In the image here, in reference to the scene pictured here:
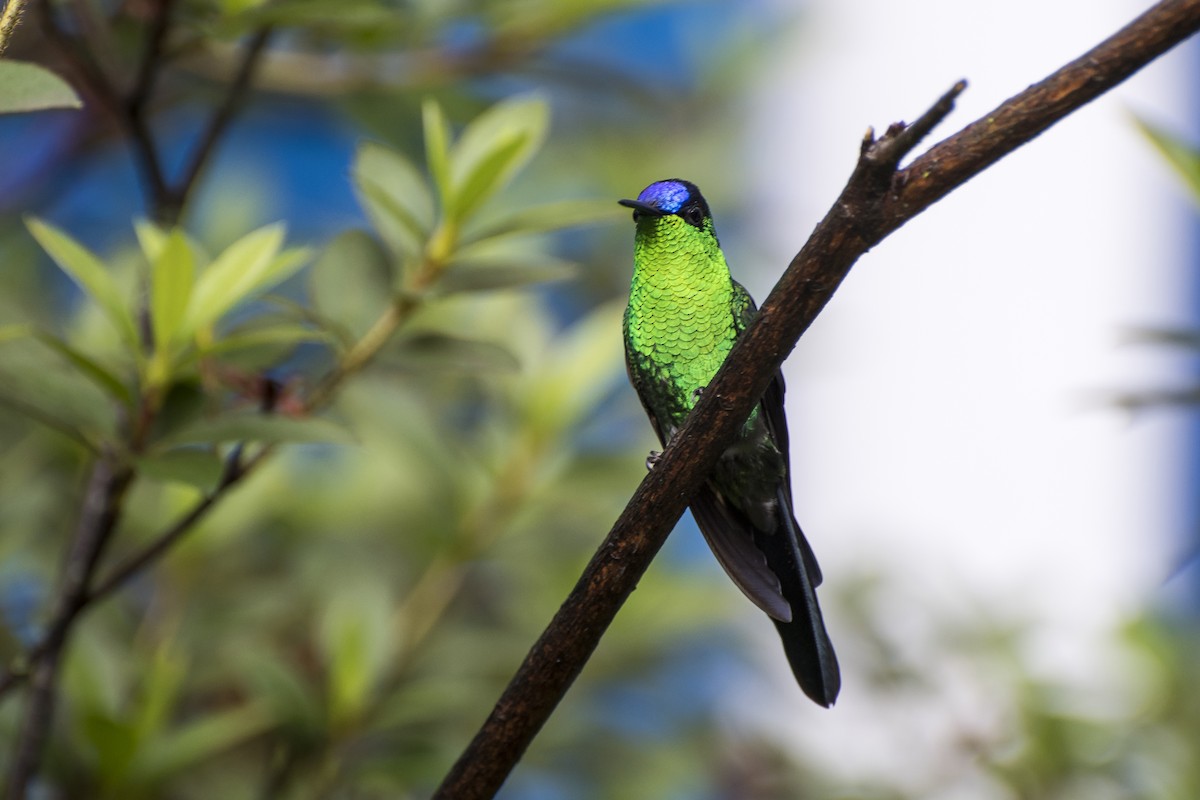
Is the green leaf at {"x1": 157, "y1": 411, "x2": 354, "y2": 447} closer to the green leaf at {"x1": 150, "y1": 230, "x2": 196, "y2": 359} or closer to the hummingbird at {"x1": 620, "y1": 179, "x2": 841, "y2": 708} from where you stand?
the green leaf at {"x1": 150, "y1": 230, "x2": 196, "y2": 359}

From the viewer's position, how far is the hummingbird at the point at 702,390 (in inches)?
29.9

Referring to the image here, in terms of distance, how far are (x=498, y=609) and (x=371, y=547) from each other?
50 cm

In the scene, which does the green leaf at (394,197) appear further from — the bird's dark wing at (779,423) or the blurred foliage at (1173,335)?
the blurred foliage at (1173,335)

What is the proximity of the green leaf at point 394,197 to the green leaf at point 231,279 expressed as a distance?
89 mm

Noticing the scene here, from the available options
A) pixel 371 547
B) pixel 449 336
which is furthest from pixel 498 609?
pixel 449 336

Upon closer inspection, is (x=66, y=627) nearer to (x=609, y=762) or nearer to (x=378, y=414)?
(x=378, y=414)

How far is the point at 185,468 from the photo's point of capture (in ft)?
2.74

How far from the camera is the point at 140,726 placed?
3.57ft

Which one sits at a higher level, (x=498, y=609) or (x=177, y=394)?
(x=498, y=609)

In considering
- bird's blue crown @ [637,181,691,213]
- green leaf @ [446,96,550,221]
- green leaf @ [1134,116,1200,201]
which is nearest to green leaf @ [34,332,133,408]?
green leaf @ [446,96,550,221]

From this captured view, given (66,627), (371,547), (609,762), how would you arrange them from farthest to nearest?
(371,547) < (609,762) < (66,627)

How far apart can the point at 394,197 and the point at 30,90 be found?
0.36m

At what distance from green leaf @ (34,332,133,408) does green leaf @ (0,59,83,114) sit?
0.22m

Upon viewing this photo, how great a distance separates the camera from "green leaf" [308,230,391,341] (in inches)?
41.5
